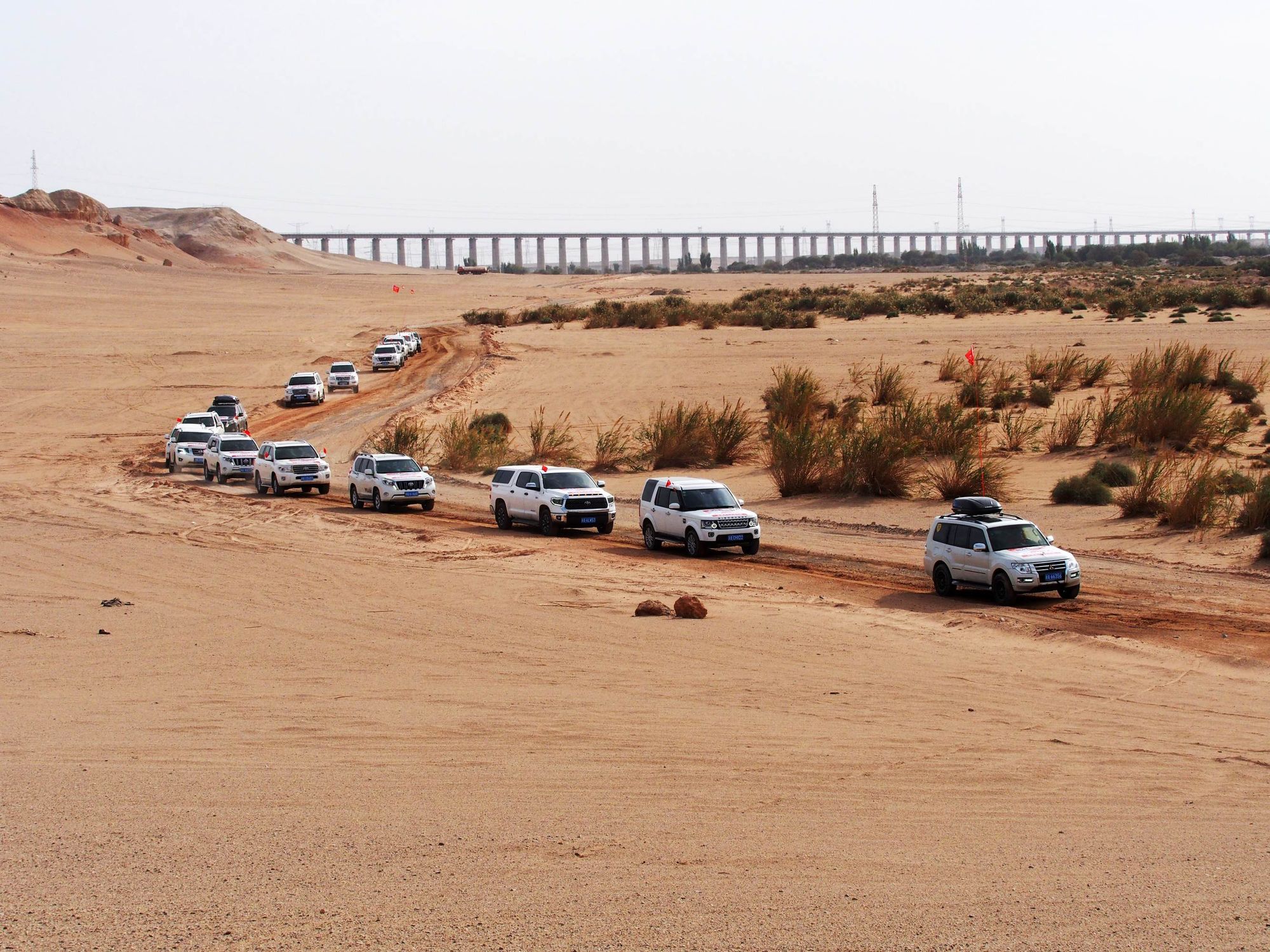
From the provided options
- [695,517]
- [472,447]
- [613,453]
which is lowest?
[695,517]

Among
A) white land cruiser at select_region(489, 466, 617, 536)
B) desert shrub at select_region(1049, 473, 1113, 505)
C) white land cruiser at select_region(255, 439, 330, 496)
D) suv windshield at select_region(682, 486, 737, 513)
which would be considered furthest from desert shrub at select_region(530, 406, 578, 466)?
desert shrub at select_region(1049, 473, 1113, 505)

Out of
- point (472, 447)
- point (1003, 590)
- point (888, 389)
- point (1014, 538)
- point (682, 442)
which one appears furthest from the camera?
→ point (888, 389)

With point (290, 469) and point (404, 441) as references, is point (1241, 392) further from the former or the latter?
point (290, 469)

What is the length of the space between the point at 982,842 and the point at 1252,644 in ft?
26.8

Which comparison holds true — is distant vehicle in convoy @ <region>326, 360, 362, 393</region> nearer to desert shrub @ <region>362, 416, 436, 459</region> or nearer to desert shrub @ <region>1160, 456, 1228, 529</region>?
desert shrub @ <region>362, 416, 436, 459</region>

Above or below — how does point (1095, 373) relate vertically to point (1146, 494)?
above

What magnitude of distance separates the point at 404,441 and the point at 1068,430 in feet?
67.6

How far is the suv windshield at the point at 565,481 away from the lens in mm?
27047

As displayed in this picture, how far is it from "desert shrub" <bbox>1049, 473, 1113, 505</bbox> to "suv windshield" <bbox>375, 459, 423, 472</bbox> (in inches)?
583

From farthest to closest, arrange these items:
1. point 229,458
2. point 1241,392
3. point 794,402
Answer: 1. point 794,402
2. point 1241,392
3. point 229,458

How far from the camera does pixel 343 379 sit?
63906 mm

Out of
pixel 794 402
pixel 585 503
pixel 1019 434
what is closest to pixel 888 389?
pixel 794 402

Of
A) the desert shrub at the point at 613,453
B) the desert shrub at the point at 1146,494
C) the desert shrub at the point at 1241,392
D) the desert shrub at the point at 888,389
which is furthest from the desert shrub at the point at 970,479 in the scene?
the desert shrub at the point at 1241,392

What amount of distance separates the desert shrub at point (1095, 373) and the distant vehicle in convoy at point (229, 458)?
90.8 ft
